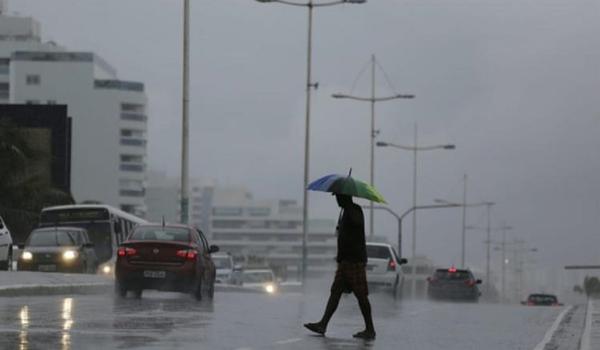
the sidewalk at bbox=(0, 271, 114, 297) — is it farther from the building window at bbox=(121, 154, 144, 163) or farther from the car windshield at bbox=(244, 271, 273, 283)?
the building window at bbox=(121, 154, 144, 163)

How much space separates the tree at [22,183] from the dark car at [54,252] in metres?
24.0

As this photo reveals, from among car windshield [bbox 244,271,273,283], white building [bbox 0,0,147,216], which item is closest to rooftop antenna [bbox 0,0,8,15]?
white building [bbox 0,0,147,216]

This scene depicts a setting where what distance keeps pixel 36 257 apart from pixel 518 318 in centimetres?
2007

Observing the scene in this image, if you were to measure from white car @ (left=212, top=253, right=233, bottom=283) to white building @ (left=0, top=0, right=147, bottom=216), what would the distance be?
9269 centimetres

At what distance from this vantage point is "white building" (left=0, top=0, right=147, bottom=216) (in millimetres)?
162875

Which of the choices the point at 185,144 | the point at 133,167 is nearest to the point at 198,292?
the point at 185,144

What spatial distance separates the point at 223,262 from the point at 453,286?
18808 millimetres

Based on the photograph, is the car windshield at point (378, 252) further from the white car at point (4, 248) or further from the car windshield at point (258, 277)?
the car windshield at point (258, 277)

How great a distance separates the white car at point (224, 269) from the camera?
213 feet

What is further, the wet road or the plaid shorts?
the plaid shorts

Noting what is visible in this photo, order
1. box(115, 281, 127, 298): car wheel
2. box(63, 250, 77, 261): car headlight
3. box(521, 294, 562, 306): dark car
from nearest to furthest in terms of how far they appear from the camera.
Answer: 1. box(115, 281, 127, 298): car wheel
2. box(63, 250, 77, 261): car headlight
3. box(521, 294, 562, 306): dark car

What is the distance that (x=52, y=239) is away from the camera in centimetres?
4306

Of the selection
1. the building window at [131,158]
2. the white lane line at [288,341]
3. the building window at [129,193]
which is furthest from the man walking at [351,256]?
the building window at [129,193]

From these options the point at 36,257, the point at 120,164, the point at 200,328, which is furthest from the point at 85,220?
the point at 120,164
